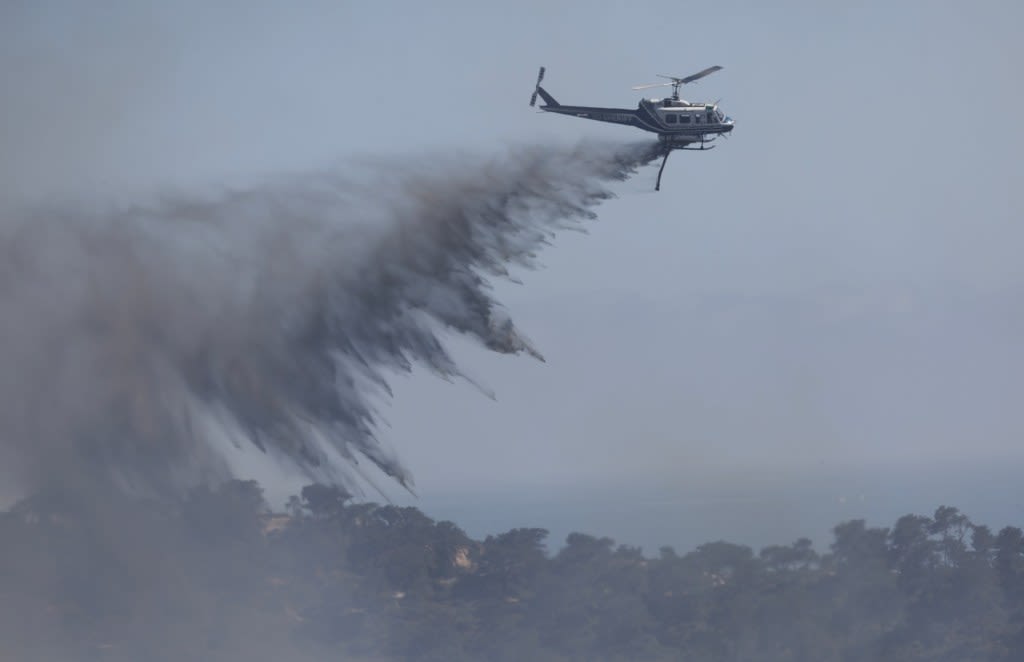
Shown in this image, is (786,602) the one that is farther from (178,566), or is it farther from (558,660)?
(178,566)

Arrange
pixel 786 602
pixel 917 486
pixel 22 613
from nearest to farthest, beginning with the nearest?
pixel 22 613
pixel 786 602
pixel 917 486

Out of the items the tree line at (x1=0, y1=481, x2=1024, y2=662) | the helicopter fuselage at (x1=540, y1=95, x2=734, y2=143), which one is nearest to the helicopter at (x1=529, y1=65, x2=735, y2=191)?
the helicopter fuselage at (x1=540, y1=95, x2=734, y2=143)

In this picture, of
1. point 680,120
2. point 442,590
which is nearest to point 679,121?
point 680,120

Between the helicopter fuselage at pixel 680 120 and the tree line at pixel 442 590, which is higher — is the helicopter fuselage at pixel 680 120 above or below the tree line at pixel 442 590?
above

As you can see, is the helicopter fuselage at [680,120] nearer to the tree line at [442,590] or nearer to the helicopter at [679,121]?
Result: the helicopter at [679,121]

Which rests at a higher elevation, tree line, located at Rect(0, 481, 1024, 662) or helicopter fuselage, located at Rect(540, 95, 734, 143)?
helicopter fuselage, located at Rect(540, 95, 734, 143)

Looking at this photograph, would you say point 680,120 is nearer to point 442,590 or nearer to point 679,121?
point 679,121

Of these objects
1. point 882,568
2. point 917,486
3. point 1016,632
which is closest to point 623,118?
point 882,568

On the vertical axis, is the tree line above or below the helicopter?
below

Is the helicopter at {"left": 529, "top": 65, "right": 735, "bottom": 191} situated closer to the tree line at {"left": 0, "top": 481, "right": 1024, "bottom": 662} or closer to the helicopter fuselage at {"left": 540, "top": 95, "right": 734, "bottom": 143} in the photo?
the helicopter fuselage at {"left": 540, "top": 95, "right": 734, "bottom": 143}

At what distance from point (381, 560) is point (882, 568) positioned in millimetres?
17438

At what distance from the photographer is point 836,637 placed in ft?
121

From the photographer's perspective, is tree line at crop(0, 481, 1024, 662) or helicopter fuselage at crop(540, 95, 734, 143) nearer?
helicopter fuselage at crop(540, 95, 734, 143)

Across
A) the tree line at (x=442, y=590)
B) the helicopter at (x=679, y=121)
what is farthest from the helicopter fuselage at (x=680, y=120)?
the tree line at (x=442, y=590)
